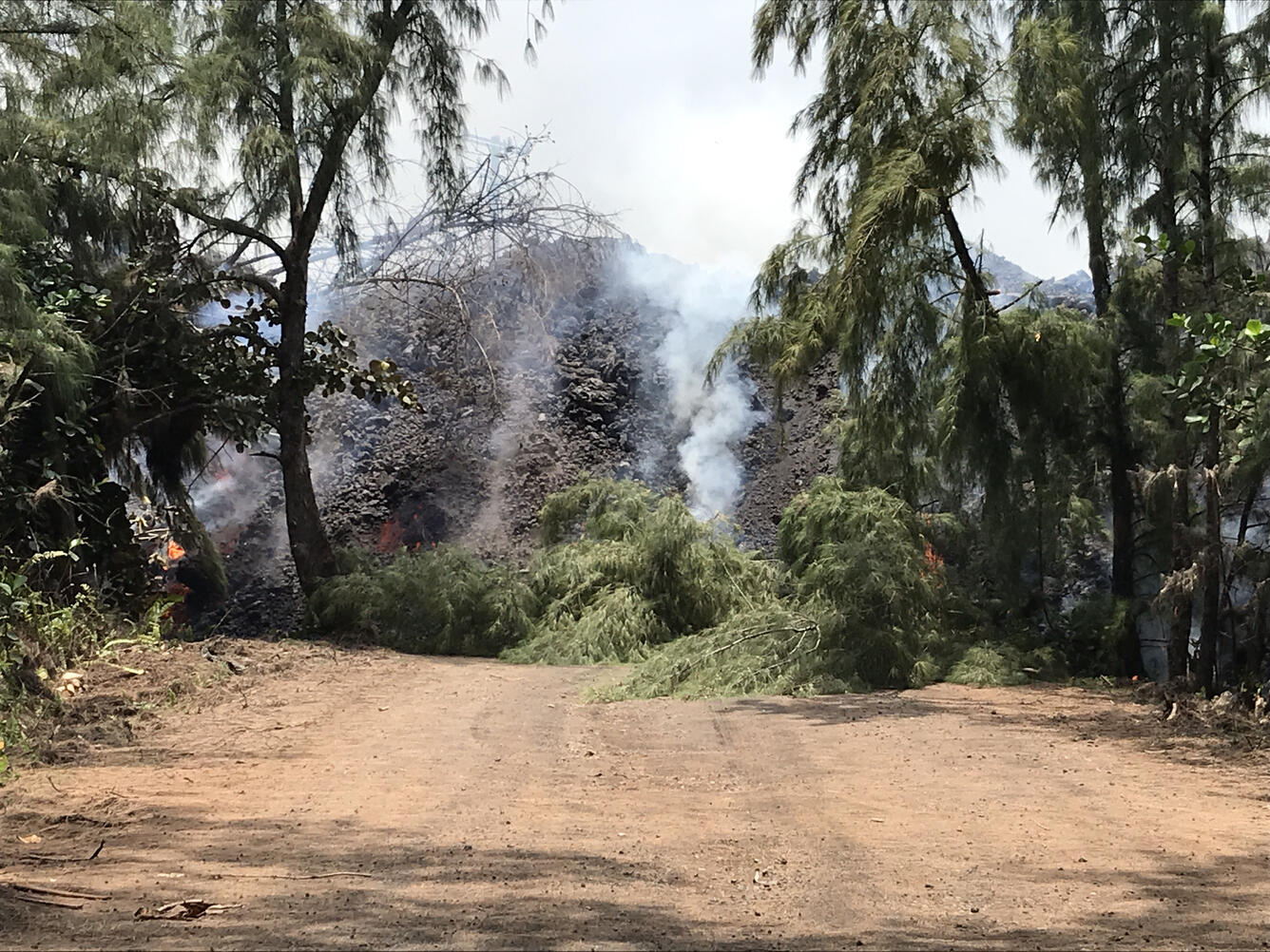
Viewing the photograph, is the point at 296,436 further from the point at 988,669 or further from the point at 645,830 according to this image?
the point at 645,830

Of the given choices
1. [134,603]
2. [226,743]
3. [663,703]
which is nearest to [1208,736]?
[663,703]

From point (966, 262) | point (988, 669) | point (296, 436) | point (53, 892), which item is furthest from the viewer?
point (296, 436)

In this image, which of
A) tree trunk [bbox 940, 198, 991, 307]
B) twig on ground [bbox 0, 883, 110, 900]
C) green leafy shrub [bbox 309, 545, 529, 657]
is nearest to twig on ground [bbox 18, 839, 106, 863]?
twig on ground [bbox 0, 883, 110, 900]

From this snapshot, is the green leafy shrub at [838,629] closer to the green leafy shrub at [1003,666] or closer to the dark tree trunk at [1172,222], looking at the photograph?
the green leafy shrub at [1003,666]

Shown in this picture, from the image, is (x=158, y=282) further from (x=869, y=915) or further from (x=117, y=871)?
(x=869, y=915)

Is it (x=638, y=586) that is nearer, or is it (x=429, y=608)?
(x=638, y=586)

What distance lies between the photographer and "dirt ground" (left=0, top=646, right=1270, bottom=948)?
3.86 meters

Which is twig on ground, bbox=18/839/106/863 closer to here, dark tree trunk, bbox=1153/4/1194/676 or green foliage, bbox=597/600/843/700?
green foliage, bbox=597/600/843/700

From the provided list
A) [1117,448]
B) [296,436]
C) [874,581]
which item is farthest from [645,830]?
[296,436]

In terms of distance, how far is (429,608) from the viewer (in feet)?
44.9

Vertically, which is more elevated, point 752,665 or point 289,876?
point 752,665

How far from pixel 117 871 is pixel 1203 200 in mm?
9230

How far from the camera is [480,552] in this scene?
19359 millimetres

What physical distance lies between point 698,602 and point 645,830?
8.22 metres
